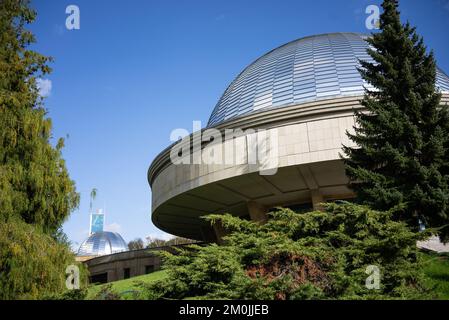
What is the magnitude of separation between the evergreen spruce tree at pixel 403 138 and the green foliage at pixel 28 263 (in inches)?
320

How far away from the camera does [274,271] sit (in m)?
7.50

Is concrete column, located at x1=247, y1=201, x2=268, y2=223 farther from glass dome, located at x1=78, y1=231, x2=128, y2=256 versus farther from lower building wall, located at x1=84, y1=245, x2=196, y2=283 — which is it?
glass dome, located at x1=78, y1=231, x2=128, y2=256

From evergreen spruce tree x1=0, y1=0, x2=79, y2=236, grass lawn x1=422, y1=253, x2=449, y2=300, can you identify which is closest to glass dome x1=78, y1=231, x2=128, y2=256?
evergreen spruce tree x1=0, y1=0, x2=79, y2=236

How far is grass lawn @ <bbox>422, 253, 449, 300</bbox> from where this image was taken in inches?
346

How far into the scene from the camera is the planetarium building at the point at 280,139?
→ 52.2 ft

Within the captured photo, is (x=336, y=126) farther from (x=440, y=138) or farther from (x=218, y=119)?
(x=218, y=119)

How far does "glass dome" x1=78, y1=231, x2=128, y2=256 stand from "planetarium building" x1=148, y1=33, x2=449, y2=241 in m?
34.8

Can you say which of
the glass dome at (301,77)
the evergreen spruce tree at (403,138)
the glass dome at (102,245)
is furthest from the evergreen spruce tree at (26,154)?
the glass dome at (102,245)

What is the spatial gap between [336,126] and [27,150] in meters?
11.5

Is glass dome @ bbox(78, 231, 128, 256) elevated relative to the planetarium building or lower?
lower

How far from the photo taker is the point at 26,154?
980 centimetres

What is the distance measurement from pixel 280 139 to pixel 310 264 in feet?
31.3

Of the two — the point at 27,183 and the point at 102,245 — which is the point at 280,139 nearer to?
the point at 27,183

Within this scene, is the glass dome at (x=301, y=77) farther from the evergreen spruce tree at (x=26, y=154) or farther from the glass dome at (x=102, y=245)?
the glass dome at (x=102, y=245)
